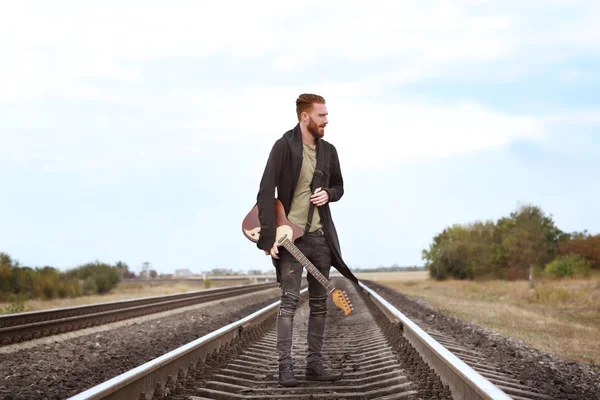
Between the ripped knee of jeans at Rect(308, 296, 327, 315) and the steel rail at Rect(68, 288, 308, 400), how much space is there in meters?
0.93

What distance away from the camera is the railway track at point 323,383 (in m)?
4.04

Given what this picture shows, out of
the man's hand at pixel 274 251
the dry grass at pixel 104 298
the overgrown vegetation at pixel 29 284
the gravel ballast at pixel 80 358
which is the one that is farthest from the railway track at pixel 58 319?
the overgrown vegetation at pixel 29 284

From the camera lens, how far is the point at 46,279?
29688 mm

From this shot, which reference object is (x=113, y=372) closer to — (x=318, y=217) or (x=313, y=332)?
(x=313, y=332)

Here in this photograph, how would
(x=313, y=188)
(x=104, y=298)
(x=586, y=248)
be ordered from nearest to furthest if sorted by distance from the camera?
(x=313, y=188) < (x=104, y=298) < (x=586, y=248)

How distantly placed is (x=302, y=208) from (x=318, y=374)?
1189mm

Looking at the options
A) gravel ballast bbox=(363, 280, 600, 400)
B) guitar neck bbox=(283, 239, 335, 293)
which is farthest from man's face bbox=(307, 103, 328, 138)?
gravel ballast bbox=(363, 280, 600, 400)

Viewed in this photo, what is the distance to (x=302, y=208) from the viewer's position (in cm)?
527

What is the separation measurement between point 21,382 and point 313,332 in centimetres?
267

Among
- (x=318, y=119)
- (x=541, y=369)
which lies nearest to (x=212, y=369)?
(x=318, y=119)

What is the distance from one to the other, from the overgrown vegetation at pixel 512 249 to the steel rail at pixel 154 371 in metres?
50.1

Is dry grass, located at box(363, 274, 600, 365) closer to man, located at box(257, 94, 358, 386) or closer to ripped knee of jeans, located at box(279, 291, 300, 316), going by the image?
man, located at box(257, 94, 358, 386)

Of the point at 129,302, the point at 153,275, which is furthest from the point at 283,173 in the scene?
the point at 153,275

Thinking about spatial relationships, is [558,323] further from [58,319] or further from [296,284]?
[296,284]
